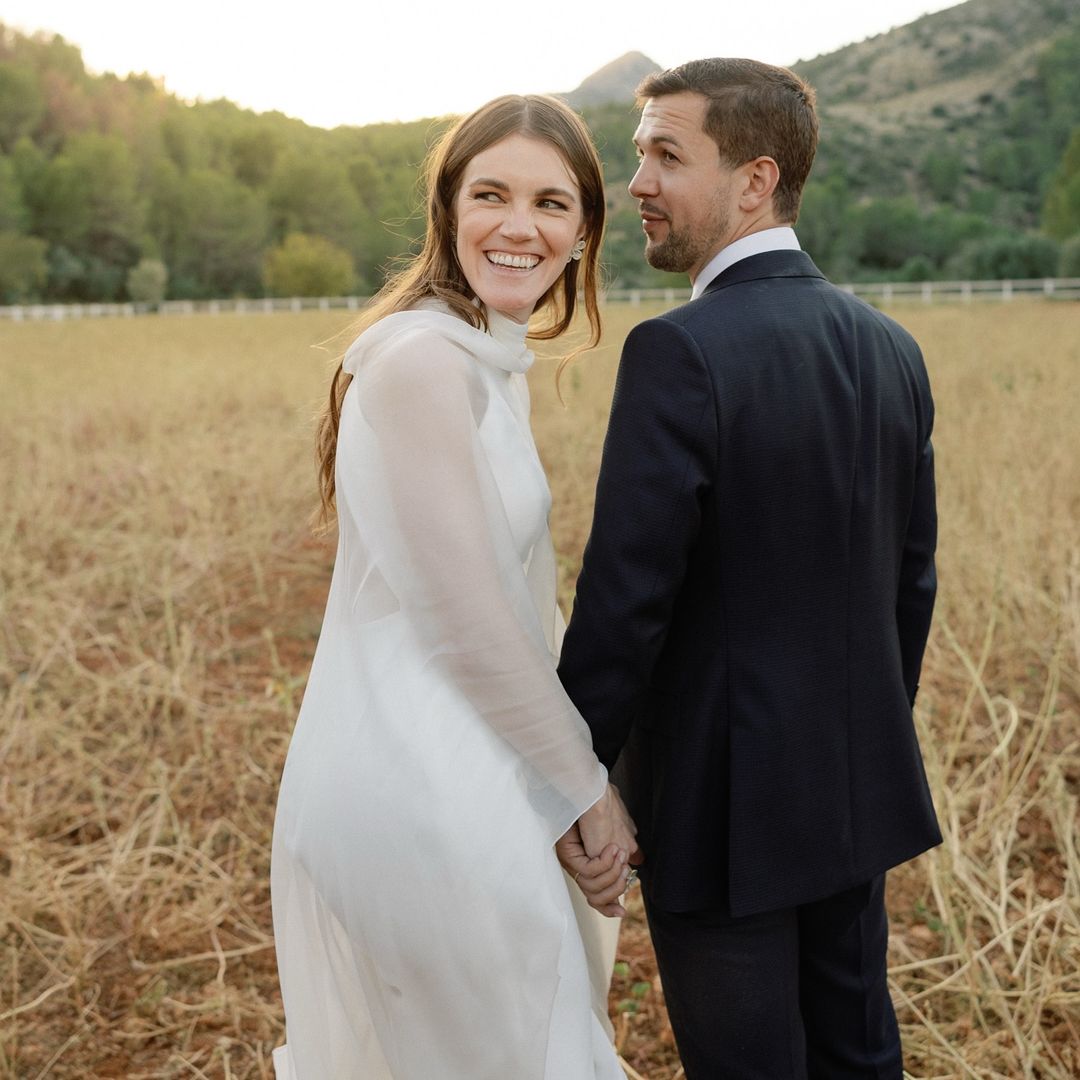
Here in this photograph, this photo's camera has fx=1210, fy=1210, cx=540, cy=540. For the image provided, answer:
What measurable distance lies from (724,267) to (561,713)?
2.37ft

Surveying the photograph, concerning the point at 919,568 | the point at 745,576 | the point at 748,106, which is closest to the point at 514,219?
the point at 748,106

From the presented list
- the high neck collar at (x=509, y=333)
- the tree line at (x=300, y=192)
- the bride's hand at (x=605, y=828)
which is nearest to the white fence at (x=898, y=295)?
the tree line at (x=300, y=192)

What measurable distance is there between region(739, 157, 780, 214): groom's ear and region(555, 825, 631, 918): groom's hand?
39.5 inches

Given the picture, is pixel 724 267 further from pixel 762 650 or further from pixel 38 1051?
pixel 38 1051

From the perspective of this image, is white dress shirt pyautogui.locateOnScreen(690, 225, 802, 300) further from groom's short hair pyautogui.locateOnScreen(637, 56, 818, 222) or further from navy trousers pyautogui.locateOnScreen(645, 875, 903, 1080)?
navy trousers pyautogui.locateOnScreen(645, 875, 903, 1080)

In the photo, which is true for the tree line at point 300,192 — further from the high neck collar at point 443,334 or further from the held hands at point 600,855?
the held hands at point 600,855

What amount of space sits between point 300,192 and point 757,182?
79.2 metres

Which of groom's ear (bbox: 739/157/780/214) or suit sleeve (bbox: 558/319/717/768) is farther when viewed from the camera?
groom's ear (bbox: 739/157/780/214)

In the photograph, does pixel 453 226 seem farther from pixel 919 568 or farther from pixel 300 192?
pixel 300 192

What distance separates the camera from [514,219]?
1.89m

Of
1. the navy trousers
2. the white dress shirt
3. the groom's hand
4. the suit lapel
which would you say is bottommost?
the navy trousers

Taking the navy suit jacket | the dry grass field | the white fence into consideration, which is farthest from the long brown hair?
the white fence

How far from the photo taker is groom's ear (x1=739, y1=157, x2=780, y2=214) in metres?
1.80

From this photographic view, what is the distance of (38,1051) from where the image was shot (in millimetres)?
3043
